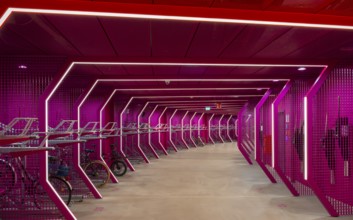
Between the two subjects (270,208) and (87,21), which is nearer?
(87,21)

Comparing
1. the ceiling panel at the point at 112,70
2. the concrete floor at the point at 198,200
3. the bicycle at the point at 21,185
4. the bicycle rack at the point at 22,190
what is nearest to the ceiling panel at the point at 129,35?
the ceiling panel at the point at 112,70

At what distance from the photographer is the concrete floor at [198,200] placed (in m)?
6.15

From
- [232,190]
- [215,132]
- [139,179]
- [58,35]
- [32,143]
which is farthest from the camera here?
[215,132]

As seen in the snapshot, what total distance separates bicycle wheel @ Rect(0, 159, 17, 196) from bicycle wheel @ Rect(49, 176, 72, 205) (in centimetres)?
75

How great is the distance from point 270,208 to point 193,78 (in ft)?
9.39

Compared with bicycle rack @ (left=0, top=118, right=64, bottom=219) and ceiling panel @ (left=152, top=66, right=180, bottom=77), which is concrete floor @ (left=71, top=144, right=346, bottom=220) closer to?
bicycle rack @ (left=0, top=118, right=64, bottom=219)

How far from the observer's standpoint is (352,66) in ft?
20.5

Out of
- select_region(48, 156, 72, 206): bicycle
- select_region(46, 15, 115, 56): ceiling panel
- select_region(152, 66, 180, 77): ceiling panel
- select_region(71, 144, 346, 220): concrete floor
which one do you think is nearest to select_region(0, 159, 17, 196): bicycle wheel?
select_region(48, 156, 72, 206): bicycle

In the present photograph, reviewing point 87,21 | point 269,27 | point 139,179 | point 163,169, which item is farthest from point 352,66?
point 163,169

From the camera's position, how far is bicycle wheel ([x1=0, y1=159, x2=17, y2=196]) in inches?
220

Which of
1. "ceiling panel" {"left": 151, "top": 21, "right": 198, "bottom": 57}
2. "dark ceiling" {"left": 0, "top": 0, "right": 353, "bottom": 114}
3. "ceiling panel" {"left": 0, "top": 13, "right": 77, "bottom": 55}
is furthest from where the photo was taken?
"ceiling panel" {"left": 151, "top": 21, "right": 198, "bottom": 57}

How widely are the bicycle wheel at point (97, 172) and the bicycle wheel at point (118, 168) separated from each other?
1.60m

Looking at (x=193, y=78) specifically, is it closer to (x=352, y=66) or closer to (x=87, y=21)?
(x=352, y=66)

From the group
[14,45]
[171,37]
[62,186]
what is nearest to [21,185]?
[62,186]
